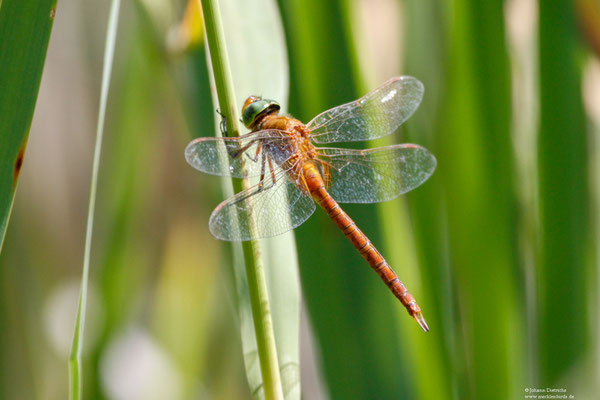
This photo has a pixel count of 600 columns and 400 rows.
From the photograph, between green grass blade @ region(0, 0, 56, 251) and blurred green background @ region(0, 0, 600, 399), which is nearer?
green grass blade @ region(0, 0, 56, 251)

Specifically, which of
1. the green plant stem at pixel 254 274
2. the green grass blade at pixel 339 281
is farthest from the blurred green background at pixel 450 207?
the green plant stem at pixel 254 274

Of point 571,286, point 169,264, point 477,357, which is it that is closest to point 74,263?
point 169,264

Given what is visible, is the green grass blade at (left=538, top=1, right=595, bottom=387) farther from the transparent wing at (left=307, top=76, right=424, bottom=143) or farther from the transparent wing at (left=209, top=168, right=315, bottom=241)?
the transparent wing at (left=209, top=168, right=315, bottom=241)

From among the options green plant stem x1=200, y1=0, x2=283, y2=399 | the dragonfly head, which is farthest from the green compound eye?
green plant stem x1=200, y1=0, x2=283, y2=399

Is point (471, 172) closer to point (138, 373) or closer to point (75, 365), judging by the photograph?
point (75, 365)

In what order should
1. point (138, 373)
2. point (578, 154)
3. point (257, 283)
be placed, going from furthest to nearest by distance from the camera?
point (138, 373) → point (578, 154) → point (257, 283)

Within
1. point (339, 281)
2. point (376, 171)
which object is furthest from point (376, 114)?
point (339, 281)

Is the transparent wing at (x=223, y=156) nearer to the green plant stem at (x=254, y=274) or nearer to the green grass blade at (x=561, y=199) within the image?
the green plant stem at (x=254, y=274)
